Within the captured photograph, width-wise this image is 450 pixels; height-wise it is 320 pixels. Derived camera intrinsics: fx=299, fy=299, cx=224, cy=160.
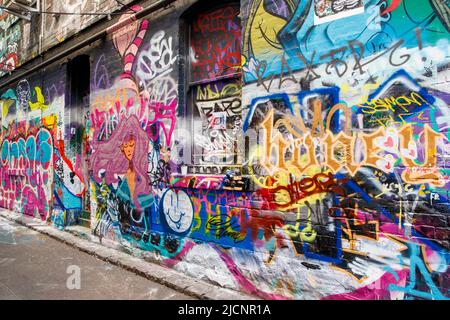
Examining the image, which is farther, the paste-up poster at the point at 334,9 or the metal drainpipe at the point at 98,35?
the metal drainpipe at the point at 98,35

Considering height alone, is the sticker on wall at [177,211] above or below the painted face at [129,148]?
below

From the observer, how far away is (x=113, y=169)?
581 centimetres

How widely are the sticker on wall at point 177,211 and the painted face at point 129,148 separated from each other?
118 centimetres

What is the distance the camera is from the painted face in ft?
17.7

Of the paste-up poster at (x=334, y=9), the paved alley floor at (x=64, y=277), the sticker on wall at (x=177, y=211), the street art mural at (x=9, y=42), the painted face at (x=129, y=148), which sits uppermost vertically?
the street art mural at (x=9, y=42)

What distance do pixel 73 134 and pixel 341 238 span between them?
6.60 m

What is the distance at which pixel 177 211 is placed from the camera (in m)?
4.59

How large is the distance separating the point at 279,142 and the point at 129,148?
3067 mm

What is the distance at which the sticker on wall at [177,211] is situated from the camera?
14.5 ft

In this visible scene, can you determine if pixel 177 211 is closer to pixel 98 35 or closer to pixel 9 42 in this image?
pixel 98 35

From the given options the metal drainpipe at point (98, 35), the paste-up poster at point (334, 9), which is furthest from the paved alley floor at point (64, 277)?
the metal drainpipe at point (98, 35)

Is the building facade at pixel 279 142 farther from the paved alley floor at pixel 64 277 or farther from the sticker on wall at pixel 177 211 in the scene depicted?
the paved alley floor at pixel 64 277

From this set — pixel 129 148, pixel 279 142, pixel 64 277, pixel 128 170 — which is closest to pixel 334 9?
pixel 279 142
